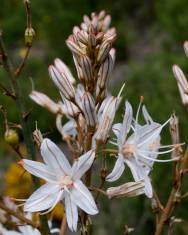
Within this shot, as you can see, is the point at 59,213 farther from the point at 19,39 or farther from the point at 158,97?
the point at 19,39

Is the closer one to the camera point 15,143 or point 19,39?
point 15,143

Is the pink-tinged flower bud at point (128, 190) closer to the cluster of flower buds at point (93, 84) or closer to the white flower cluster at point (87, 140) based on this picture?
the white flower cluster at point (87, 140)

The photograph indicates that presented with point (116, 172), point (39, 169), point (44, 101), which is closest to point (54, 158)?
point (39, 169)

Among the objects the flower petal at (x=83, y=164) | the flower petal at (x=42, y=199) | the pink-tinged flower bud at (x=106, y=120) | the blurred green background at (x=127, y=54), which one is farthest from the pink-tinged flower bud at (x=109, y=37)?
the blurred green background at (x=127, y=54)

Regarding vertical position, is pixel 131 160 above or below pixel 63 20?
below


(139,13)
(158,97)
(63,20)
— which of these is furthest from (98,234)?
(139,13)

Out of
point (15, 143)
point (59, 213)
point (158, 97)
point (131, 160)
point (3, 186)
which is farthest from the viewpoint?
point (3, 186)

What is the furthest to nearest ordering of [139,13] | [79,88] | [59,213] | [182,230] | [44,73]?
[139,13] < [44,73] < [182,230] < [59,213] < [79,88]
